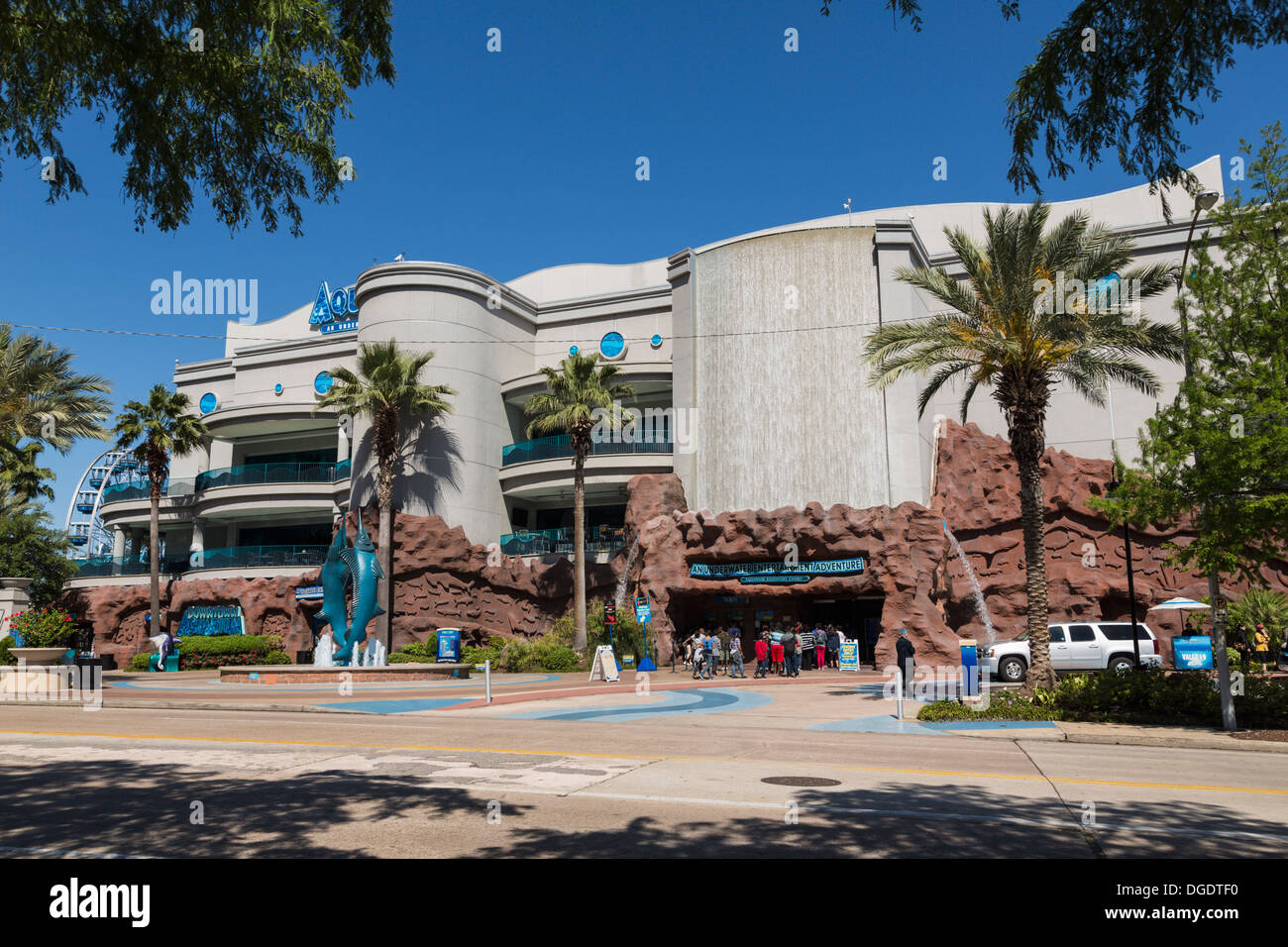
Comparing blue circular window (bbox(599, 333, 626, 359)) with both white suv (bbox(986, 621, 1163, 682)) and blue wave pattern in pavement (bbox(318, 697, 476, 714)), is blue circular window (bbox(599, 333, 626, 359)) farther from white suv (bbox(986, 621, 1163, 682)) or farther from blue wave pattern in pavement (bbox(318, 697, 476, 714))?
blue wave pattern in pavement (bbox(318, 697, 476, 714))

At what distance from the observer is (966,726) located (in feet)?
51.5

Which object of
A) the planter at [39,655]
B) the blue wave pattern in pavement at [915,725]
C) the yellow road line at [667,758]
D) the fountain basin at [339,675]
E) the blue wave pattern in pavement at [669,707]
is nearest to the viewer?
the yellow road line at [667,758]

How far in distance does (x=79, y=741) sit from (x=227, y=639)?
2859cm

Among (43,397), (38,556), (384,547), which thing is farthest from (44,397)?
(38,556)

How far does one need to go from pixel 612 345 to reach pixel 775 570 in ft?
47.8

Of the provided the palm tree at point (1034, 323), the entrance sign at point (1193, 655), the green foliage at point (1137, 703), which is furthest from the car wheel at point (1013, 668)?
the green foliage at point (1137, 703)

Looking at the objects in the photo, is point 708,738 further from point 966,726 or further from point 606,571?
point 606,571

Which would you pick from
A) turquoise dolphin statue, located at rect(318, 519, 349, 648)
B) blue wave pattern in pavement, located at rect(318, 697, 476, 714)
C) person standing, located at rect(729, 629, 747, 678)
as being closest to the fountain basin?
turquoise dolphin statue, located at rect(318, 519, 349, 648)

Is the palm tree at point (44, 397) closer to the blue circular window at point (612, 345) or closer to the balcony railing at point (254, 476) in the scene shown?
the balcony railing at point (254, 476)

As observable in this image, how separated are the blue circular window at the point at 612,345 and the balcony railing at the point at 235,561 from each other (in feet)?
54.5

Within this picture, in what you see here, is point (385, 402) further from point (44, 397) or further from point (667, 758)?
point (667, 758)

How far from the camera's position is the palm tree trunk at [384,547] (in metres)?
36.6

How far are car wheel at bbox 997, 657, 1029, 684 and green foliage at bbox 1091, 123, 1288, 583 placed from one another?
9.38m
